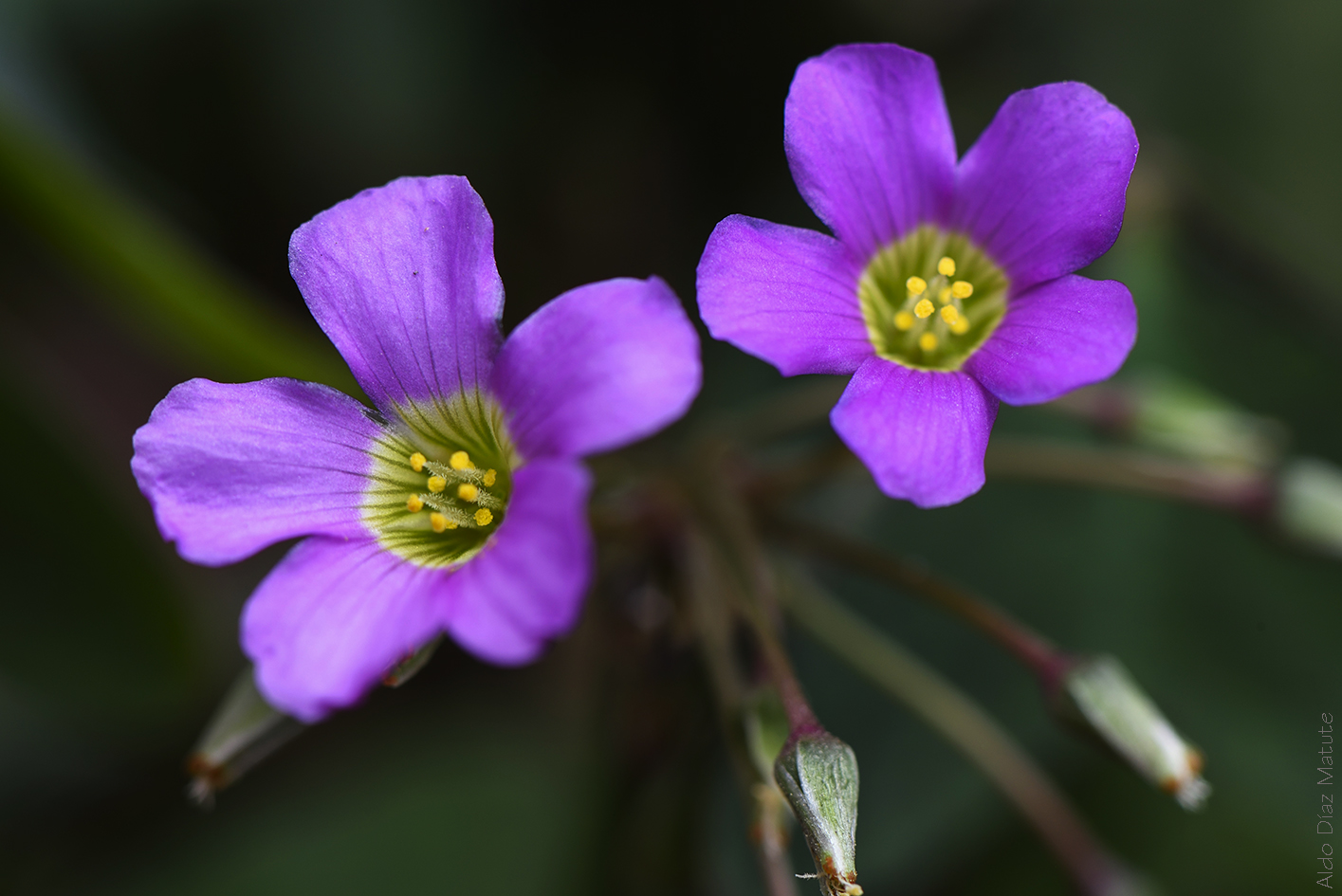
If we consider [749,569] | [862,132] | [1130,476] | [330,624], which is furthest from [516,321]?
[330,624]

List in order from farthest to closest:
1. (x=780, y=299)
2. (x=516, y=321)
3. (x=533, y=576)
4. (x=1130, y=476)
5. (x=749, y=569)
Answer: (x=516, y=321) < (x=1130, y=476) < (x=749, y=569) < (x=780, y=299) < (x=533, y=576)

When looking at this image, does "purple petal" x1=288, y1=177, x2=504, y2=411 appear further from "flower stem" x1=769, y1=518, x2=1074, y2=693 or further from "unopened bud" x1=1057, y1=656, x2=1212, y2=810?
"unopened bud" x1=1057, y1=656, x2=1212, y2=810

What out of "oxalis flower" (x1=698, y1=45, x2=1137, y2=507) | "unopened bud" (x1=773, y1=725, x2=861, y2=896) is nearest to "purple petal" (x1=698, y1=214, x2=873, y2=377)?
"oxalis flower" (x1=698, y1=45, x2=1137, y2=507)

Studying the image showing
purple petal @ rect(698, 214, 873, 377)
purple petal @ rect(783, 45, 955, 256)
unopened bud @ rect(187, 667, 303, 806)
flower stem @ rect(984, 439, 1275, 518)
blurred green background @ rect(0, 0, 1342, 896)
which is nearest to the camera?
purple petal @ rect(698, 214, 873, 377)

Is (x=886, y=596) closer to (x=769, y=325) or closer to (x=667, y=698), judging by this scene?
(x=667, y=698)

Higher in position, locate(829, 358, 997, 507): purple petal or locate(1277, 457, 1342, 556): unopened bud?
locate(829, 358, 997, 507): purple petal

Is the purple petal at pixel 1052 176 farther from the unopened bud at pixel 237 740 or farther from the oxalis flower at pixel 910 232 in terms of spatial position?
the unopened bud at pixel 237 740

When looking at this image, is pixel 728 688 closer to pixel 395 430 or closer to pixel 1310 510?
pixel 395 430

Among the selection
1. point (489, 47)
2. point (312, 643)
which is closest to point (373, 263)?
point (312, 643)
